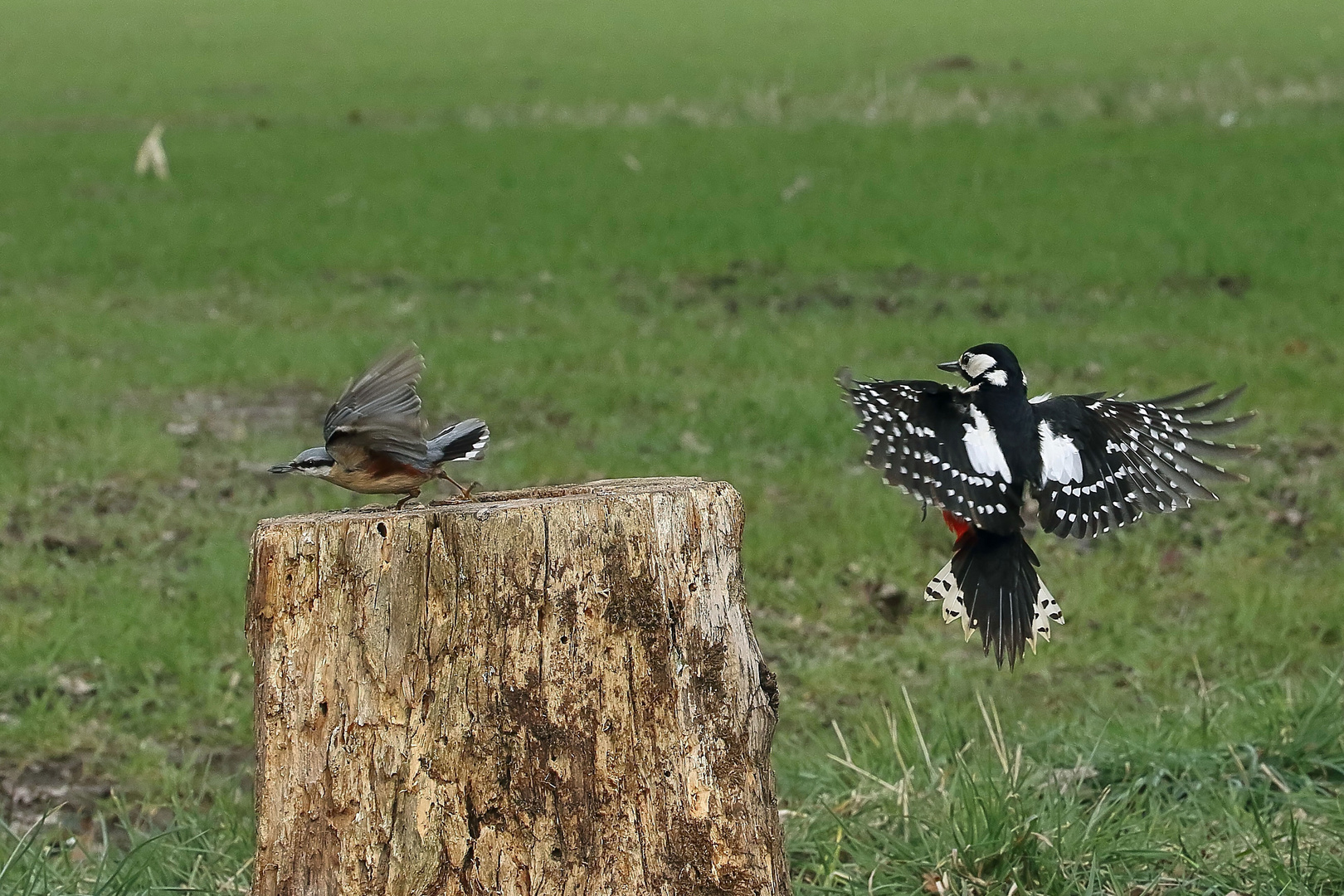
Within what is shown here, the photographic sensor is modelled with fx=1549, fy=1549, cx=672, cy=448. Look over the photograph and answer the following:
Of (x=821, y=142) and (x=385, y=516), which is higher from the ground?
(x=821, y=142)

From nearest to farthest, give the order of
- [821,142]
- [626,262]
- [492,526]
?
[492,526]
[626,262]
[821,142]

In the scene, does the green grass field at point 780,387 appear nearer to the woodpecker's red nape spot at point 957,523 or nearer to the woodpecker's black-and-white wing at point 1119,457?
the woodpecker's red nape spot at point 957,523

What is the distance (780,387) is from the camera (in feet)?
31.7

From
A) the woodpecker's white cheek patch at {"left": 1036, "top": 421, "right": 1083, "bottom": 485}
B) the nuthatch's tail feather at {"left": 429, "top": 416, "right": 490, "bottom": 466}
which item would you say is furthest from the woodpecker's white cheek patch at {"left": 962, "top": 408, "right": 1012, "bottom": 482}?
the nuthatch's tail feather at {"left": 429, "top": 416, "right": 490, "bottom": 466}

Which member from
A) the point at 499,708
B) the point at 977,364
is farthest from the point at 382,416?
the point at 977,364

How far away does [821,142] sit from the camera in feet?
67.2

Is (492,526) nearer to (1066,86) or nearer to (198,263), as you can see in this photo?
(198,263)

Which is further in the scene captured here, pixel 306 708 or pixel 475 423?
pixel 475 423

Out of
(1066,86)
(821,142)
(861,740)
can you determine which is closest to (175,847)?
(861,740)

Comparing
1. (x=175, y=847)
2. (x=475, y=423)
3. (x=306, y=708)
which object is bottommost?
(x=175, y=847)

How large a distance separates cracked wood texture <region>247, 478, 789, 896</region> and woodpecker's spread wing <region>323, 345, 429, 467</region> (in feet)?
0.84

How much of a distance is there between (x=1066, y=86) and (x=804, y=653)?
2260 cm

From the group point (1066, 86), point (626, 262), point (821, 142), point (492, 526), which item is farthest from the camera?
point (1066, 86)

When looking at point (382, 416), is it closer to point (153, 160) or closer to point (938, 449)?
point (938, 449)
